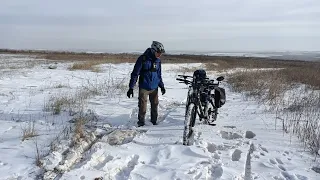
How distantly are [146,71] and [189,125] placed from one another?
5.49 feet

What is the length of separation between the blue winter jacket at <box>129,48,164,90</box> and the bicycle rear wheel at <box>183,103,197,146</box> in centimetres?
126

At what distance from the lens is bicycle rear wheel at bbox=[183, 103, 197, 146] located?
5.38 metres

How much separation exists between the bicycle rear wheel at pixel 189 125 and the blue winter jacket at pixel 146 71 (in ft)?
4.13

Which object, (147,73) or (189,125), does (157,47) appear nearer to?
(147,73)

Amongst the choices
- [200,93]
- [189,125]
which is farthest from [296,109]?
[189,125]

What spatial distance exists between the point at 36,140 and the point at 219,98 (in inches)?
147

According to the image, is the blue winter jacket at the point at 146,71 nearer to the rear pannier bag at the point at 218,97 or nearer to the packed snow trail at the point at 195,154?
the packed snow trail at the point at 195,154

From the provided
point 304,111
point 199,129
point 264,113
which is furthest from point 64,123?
point 304,111

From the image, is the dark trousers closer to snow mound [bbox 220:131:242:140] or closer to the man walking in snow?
the man walking in snow

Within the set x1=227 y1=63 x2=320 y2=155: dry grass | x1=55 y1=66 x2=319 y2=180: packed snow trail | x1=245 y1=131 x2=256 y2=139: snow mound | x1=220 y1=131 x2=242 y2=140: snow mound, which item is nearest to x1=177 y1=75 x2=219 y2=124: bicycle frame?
x1=55 y1=66 x2=319 y2=180: packed snow trail

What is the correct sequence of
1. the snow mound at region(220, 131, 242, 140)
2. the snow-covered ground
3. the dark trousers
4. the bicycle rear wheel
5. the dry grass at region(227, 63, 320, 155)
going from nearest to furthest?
1. the snow-covered ground
2. the bicycle rear wheel
3. the dry grass at region(227, 63, 320, 155)
4. the snow mound at region(220, 131, 242, 140)
5. the dark trousers

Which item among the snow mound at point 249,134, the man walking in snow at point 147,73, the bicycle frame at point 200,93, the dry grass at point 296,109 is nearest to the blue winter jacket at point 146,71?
the man walking in snow at point 147,73

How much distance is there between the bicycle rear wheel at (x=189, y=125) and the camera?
17.7ft

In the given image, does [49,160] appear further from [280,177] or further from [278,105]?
[278,105]
